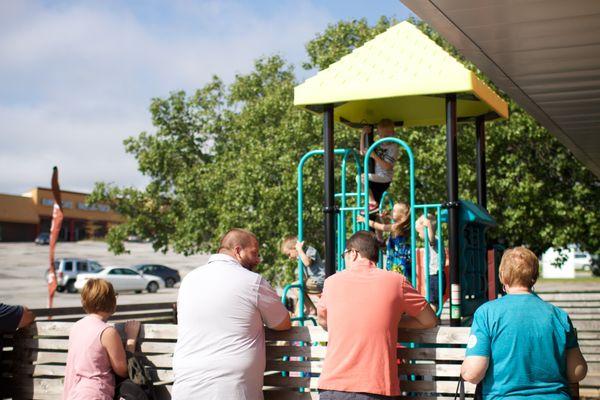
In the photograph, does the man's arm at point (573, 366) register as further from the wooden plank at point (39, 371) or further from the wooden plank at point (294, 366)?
the wooden plank at point (39, 371)

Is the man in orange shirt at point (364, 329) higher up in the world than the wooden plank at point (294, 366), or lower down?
higher up

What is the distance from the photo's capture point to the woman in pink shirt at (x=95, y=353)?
16.9ft

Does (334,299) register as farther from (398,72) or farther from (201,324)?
(398,72)

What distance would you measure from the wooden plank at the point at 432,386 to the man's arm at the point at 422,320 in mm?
374

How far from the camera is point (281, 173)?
26266mm

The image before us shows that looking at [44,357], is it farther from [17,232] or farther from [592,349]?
[17,232]

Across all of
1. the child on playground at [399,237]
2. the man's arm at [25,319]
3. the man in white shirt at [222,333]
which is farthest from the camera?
the child on playground at [399,237]

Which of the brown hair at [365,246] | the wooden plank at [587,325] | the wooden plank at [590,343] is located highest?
the brown hair at [365,246]

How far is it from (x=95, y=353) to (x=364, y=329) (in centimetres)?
186

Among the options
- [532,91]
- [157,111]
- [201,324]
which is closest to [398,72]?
[532,91]

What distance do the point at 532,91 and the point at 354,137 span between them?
590 inches

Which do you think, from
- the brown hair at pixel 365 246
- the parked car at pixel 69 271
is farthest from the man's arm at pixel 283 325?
the parked car at pixel 69 271

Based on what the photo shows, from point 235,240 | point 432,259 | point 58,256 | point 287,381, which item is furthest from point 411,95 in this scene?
point 58,256

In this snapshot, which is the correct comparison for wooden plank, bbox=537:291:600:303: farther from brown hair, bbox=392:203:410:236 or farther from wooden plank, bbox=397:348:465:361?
wooden plank, bbox=397:348:465:361
